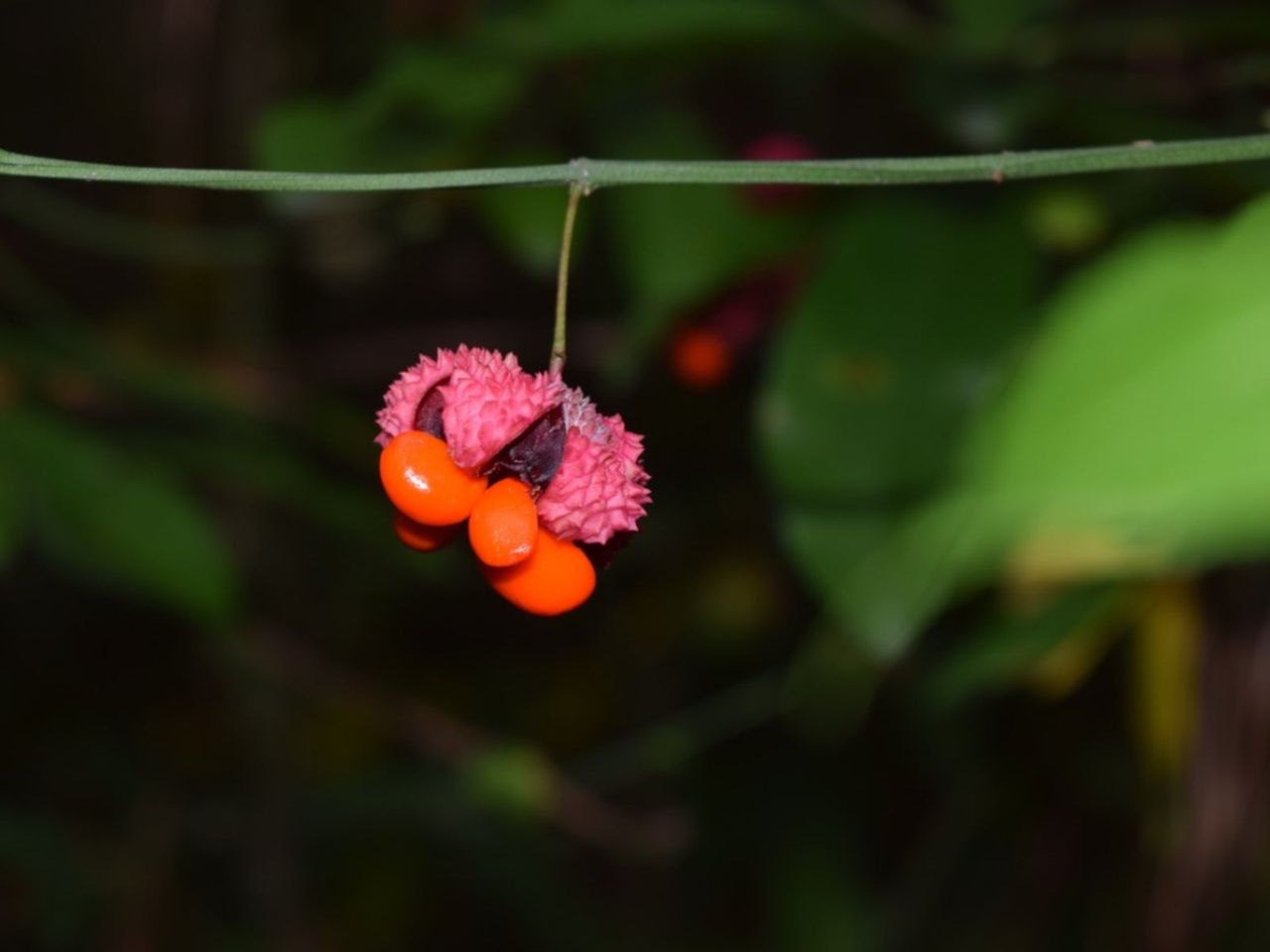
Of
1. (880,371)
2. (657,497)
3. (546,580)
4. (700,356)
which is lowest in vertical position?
(546,580)

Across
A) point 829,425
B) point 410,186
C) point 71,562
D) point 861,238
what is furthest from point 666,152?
point 410,186

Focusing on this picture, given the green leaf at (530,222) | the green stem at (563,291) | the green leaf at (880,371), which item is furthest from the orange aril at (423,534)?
the green leaf at (530,222)

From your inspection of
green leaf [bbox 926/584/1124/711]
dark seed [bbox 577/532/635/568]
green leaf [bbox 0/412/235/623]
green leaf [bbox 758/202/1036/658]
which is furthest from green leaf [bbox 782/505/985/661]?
green leaf [bbox 0/412/235/623]

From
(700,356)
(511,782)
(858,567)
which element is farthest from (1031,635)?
(511,782)

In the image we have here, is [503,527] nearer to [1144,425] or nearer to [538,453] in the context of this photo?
[538,453]

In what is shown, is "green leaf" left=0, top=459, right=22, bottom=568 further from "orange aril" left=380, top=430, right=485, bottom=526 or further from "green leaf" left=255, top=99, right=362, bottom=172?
"orange aril" left=380, top=430, right=485, bottom=526

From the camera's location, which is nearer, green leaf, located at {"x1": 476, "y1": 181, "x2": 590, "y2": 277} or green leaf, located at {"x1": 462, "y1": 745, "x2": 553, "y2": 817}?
green leaf, located at {"x1": 476, "y1": 181, "x2": 590, "y2": 277}

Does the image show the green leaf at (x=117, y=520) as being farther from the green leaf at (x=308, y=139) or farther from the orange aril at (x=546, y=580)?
the orange aril at (x=546, y=580)
